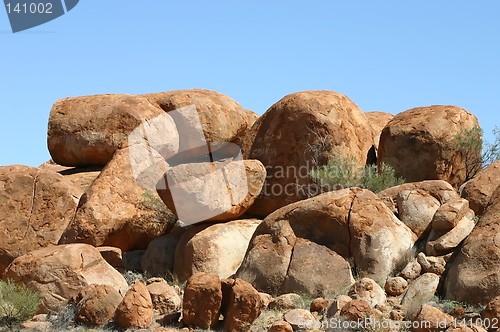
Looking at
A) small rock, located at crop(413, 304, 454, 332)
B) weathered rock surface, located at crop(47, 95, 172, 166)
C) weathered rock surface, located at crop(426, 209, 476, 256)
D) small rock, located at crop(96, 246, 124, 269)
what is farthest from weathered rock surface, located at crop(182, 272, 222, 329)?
weathered rock surface, located at crop(47, 95, 172, 166)

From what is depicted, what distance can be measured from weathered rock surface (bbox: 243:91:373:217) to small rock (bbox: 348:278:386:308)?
5302 mm

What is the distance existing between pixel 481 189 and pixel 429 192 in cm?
95

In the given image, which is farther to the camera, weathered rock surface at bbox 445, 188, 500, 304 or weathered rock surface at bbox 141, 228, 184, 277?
weathered rock surface at bbox 141, 228, 184, 277

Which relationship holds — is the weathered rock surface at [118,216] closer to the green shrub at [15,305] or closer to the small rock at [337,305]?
the green shrub at [15,305]

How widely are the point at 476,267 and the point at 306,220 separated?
3.07 meters

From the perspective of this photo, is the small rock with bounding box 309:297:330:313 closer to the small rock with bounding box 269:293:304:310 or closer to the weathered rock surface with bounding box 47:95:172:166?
the small rock with bounding box 269:293:304:310

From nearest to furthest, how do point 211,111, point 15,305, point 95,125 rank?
point 15,305, point 95,125, point 211,111

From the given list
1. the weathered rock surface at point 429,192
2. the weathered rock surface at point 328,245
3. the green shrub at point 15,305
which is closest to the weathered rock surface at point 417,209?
the weathered rock surface at point 429,192

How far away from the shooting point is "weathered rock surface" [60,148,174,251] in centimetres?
1786

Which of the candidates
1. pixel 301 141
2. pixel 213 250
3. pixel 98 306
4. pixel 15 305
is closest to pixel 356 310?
pixel 98 306

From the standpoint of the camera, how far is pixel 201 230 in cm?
1656

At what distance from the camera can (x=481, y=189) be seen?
49.9 feet

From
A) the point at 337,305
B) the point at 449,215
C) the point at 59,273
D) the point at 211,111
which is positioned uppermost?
the point at 211,111

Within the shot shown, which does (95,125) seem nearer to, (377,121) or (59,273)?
(59,273)
